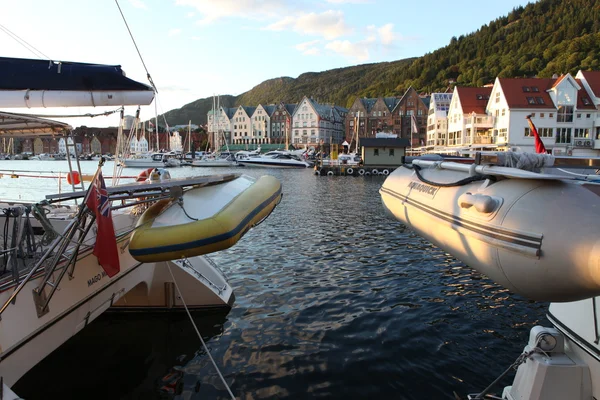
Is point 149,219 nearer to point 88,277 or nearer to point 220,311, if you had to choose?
point 88,277

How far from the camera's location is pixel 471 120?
202ft

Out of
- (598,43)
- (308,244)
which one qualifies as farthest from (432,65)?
(308,244)

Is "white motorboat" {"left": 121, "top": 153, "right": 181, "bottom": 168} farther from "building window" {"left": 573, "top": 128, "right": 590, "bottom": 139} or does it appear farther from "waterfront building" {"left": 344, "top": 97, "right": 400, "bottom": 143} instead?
"building window" {"left": 573, "top": 128, "right": 590, "bottom": 139}

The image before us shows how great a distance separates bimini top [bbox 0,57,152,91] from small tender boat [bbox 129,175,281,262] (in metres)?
2.74

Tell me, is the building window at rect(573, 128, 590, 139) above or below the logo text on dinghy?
above

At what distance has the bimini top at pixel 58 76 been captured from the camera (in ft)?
23.9

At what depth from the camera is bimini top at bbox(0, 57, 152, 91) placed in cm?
727

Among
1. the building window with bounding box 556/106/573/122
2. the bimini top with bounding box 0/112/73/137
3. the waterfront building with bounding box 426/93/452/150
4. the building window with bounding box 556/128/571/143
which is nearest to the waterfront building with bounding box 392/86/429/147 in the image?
the waterfront building with bounding box 426/93/452/150

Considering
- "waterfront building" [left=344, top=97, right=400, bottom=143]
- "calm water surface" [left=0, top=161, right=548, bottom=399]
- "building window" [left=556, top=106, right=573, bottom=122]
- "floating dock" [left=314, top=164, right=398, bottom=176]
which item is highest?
"waterfront building" [left=344, top=97, right=400, bottom=143]

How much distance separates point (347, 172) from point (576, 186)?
49.0 meters

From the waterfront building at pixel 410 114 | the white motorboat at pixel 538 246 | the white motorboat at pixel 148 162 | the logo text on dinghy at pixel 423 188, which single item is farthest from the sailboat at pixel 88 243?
the waterfront building at pixel 410 114

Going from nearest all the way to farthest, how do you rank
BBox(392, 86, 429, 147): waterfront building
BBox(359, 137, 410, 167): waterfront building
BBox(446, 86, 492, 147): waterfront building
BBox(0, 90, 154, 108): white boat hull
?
BBox(0, 90, 154, 108): white boat hull → BBox(359, 137, 410, 167): waterfront building → BBox(446, 86, 492, 147): waterfront building → BBox(392, 86, 429, 147): waterfront building

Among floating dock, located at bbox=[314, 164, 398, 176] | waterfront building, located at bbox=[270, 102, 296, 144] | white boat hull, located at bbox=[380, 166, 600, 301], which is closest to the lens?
white boat hull, located at bbox=[380, 166, 600, 301]

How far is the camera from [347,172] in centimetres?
5259
